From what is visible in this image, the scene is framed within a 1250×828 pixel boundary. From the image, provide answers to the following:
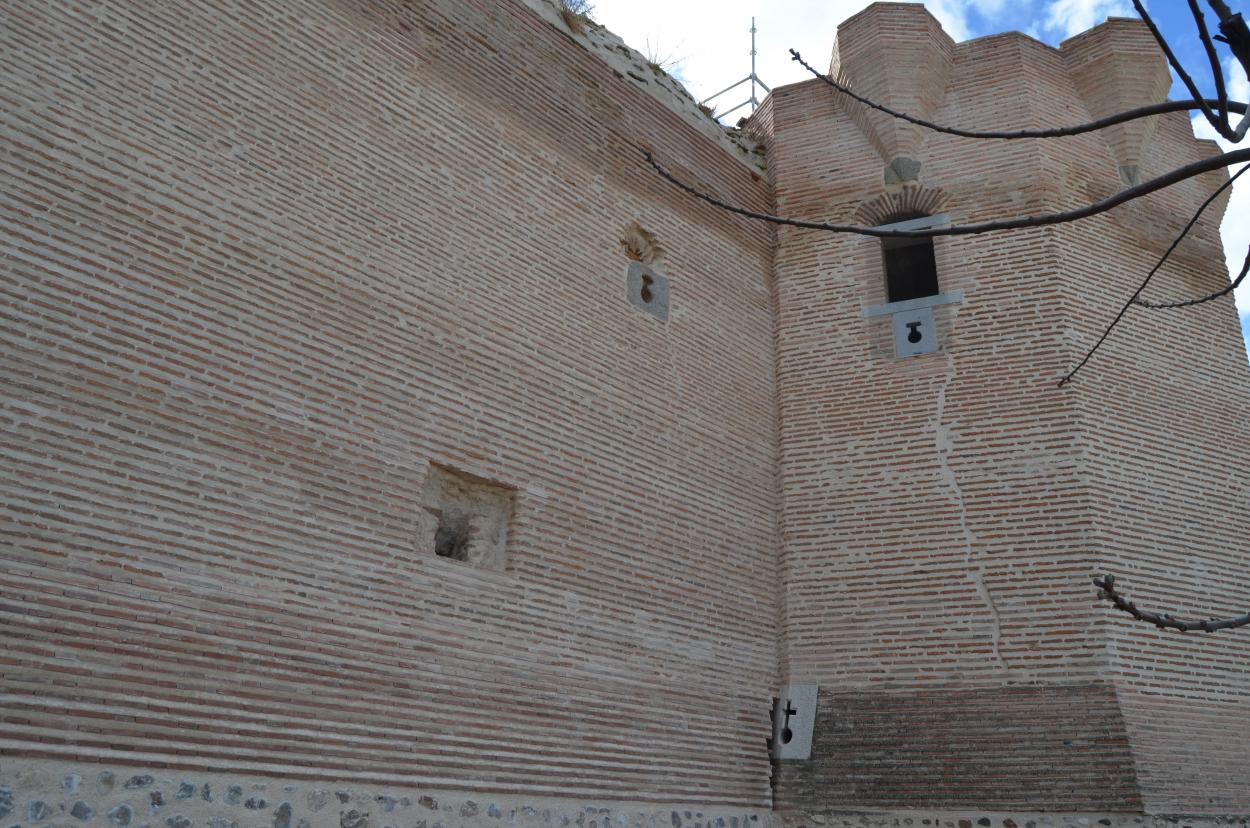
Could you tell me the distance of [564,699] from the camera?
6.16m

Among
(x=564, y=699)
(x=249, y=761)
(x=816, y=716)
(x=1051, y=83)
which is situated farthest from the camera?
(x=1051, y=83)

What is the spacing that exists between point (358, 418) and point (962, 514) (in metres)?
4.41

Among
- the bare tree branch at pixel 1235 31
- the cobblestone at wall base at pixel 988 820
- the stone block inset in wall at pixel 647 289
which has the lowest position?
the cobblestone at wall base at pixel 988 820

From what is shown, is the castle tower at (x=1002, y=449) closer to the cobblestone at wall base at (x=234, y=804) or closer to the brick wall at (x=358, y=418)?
the brick wall at (x=358, y=418)

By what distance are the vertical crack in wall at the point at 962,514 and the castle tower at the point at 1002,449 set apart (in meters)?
0.02

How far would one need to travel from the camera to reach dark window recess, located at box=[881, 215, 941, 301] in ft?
32.2

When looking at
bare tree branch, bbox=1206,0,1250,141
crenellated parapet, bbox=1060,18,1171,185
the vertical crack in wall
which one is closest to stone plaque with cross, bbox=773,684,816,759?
the vertical crack in wall

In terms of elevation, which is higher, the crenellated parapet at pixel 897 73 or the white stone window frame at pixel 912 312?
the crenellated parapet at pixel 897 73

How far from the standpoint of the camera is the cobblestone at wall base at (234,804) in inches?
161

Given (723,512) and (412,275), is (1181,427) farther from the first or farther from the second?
(412,275)

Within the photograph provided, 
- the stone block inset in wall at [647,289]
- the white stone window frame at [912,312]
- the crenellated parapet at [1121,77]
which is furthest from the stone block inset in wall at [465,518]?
the crenellated parapet at [1121,77]

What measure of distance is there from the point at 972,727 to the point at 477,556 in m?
3.50

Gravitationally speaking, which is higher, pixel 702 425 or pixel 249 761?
pixel 702 425

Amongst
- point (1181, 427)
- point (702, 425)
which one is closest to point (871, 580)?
point (702, 425)
